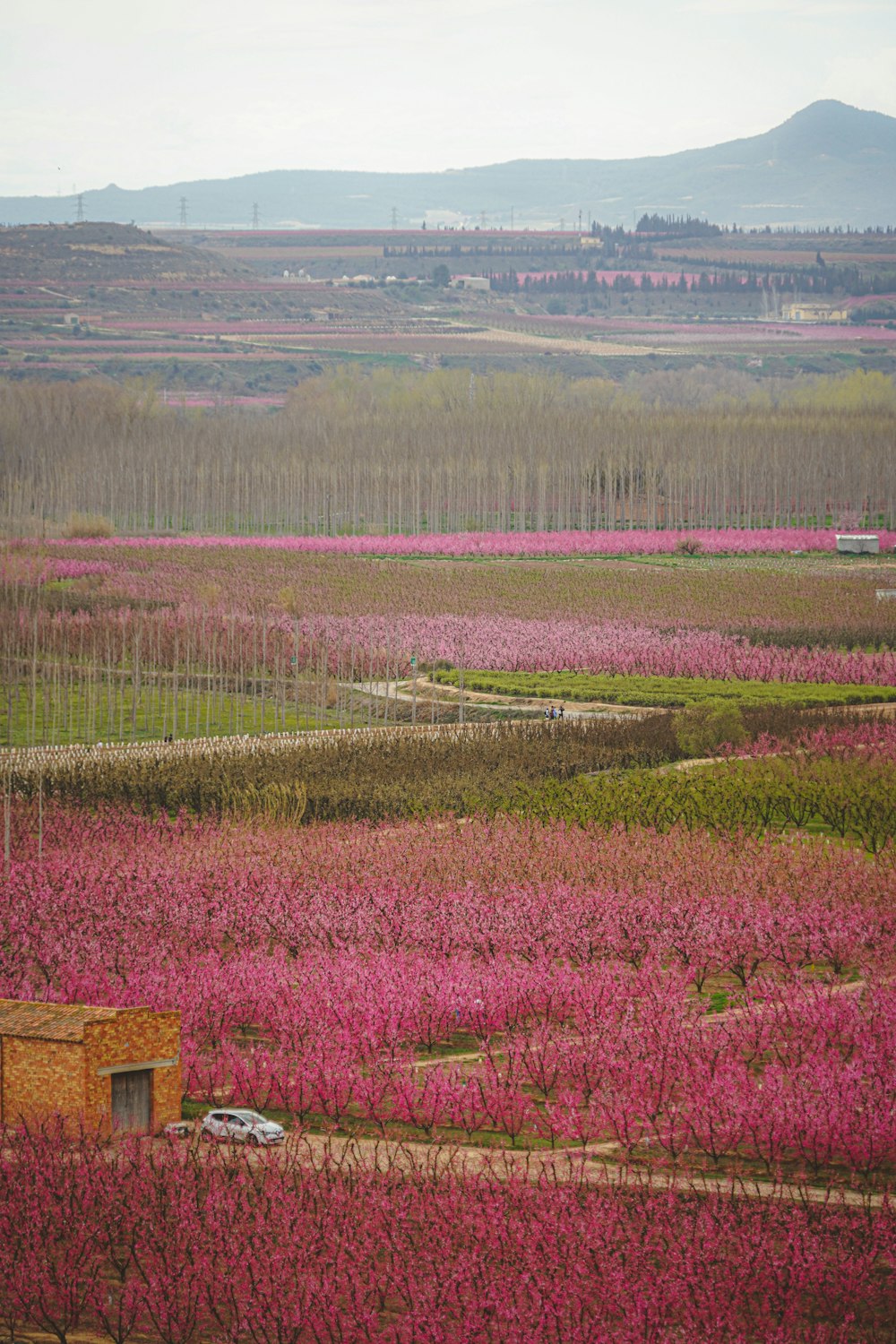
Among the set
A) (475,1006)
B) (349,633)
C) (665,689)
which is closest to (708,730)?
(665,689)

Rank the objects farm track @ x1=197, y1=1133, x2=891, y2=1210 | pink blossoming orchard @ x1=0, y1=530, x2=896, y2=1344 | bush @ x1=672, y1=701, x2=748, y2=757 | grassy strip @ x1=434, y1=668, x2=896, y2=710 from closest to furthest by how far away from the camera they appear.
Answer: pink blossoming orchard @ x1=0, y1=530, x2=896, y2=1344 < farm track @ x1=197, y1=1133, x2=891, y2=1210 < bush @ x1=672, y1=701, x2=748, y2=757 < grassy strip @ x1=434, y1=668, x2=896, y2=710

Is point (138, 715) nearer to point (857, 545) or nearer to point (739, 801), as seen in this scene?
point (739, 801)

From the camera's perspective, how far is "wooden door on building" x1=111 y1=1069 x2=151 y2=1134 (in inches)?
787

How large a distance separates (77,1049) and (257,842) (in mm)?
12759

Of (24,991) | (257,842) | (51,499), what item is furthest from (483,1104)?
(51,499)

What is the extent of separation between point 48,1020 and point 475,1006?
542 cm

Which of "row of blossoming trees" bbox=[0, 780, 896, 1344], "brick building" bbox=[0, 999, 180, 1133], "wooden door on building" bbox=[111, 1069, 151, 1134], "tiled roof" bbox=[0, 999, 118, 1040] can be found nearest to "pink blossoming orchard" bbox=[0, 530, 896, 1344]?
"row of blossoming trees" bbox=[0, 780, 896, 1344]

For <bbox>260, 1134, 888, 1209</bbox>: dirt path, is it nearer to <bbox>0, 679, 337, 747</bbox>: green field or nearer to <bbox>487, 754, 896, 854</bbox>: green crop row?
<bbox>487, 754, 896, 854</bbox>: green crop row

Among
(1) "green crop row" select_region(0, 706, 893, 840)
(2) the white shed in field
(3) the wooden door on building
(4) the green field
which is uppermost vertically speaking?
(3) the wooden door on building

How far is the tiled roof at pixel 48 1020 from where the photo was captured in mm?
19828

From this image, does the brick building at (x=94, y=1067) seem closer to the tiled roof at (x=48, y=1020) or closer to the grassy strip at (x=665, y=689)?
the tiled roof at (x=48, y=1020)

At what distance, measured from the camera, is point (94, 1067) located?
64.7 ft

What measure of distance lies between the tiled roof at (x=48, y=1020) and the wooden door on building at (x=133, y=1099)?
0.67 m

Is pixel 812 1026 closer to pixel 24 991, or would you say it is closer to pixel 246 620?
pixel 24 991
